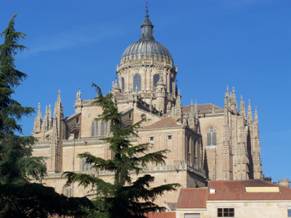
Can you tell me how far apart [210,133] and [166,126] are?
9951 mm

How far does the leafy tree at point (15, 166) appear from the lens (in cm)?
2086

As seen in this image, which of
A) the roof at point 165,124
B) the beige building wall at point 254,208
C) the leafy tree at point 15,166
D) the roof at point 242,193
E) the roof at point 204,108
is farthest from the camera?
the roof at point 204,108

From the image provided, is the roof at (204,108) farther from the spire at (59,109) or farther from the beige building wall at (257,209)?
the beige building wall at (257,209)

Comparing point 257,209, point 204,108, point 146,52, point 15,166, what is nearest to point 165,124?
point 204,108

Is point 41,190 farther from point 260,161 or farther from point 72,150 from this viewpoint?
point 260,161

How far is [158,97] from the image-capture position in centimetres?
7906

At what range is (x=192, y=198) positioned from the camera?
48.5m

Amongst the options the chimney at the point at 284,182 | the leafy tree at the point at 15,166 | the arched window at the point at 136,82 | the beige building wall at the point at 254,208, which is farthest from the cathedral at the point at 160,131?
the leafy tree at the point at 15,166

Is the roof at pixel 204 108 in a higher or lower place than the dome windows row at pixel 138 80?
lower

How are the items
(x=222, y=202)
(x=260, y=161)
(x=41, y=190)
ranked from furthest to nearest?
(x=260, y=161), (x=222, y=202), (x=41, y=190)

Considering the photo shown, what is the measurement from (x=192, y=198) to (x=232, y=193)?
122 inches

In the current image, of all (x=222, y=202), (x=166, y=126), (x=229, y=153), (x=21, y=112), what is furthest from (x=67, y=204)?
(x=229, y=153)

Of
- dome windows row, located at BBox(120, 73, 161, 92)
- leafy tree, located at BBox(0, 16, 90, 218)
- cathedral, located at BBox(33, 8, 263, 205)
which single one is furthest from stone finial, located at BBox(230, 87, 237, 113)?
leafy tree, located at BBox(0, 16, 90, 218)

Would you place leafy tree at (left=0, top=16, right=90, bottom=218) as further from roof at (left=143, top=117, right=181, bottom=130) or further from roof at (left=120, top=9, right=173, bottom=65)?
roof at (left=120, top=9, right=173, bottom=65)
